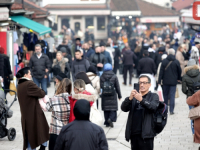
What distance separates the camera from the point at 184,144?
9273 mm

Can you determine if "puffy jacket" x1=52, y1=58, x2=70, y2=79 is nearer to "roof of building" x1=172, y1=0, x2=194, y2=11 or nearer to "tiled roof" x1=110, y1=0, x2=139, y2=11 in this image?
"tiled roof" x1=110, y1=0, x2=139, y2=11

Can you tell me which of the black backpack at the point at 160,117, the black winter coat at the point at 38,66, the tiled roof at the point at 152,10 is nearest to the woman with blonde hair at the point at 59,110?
the black backpack at the point at 160,117

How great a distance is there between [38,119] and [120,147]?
2.14 meters

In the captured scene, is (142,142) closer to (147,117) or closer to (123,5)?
(147,117)

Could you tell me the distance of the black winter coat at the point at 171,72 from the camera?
12336 millimetres

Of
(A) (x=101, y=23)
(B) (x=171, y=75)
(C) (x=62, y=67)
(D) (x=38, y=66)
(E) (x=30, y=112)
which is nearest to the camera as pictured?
(E) (x=30, y=112)

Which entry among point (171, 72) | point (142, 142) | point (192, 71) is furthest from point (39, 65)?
point (142, 142)

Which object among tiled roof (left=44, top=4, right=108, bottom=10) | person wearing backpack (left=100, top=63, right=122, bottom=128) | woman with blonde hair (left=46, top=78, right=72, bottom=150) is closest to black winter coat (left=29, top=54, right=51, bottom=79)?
person wearing backpack (left=100, top=63, right=122, bottom=128)

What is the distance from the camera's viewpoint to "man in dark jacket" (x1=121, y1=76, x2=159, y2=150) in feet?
20.6

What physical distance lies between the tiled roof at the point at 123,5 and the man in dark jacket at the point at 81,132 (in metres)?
53.4

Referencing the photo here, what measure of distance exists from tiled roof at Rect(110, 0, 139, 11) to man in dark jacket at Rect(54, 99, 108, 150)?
53.4m

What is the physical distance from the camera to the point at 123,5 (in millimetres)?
58594

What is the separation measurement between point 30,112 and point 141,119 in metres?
2.06

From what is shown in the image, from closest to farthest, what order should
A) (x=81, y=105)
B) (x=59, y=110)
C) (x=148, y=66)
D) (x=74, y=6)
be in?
(x=81, y=105) < (x=59, y=110) < (x=148, y=66) < (x=74, y=6)
